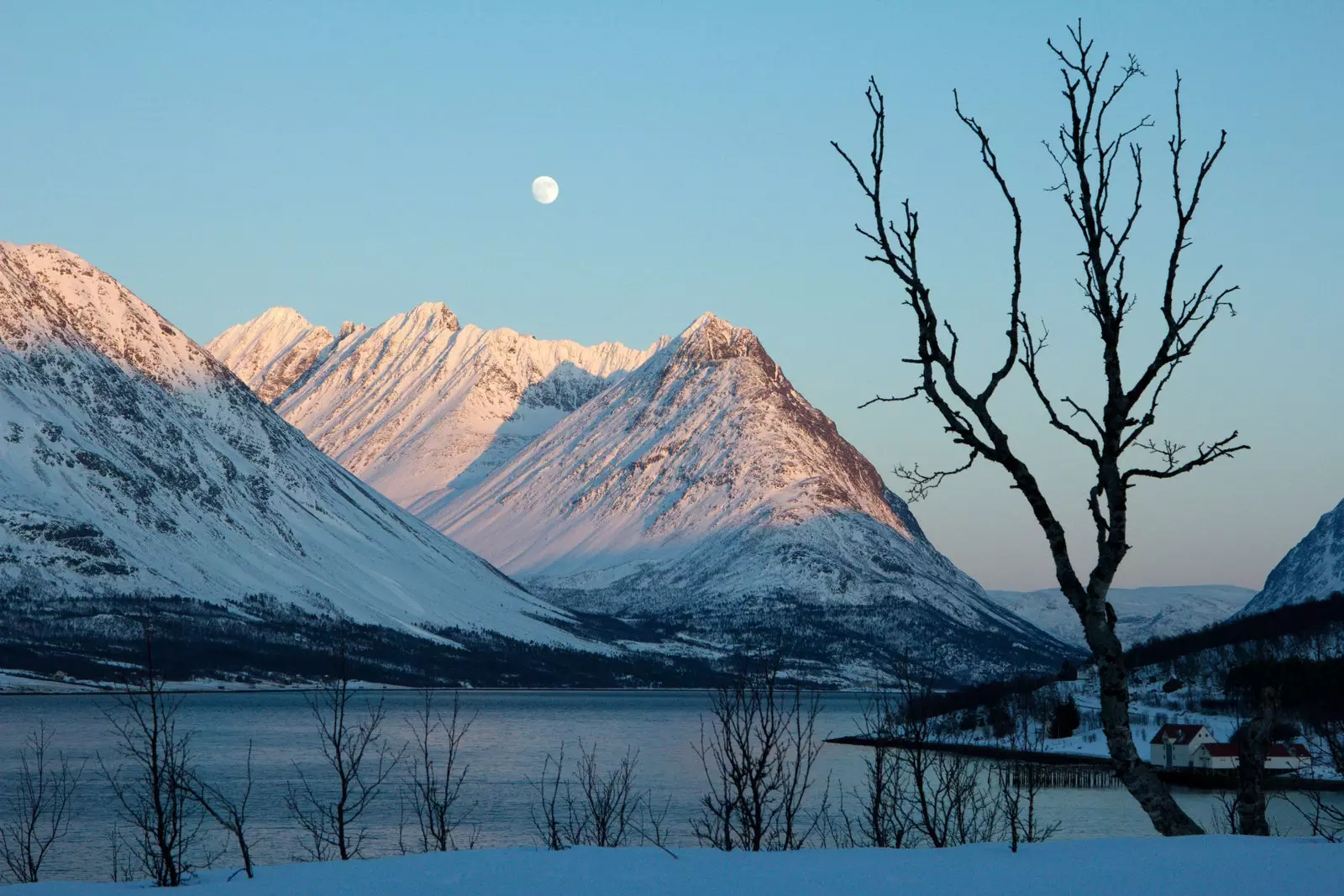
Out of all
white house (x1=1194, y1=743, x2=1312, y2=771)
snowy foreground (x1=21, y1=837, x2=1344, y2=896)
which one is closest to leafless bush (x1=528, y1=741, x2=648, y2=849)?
snowy foreground (x1=21, y1=837, x2=1344, y2=896)

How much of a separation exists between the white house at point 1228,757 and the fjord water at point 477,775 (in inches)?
282

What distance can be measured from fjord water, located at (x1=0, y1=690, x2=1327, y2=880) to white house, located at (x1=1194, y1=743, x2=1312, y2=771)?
7162 millimetres

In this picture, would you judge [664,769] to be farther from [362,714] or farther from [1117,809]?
[362,714]

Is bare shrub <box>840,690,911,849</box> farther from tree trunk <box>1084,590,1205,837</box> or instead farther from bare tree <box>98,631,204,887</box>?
bare tree <box>98,631,204,887</box>

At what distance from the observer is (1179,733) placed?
4665 inches

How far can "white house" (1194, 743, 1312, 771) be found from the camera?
108812 millimetres

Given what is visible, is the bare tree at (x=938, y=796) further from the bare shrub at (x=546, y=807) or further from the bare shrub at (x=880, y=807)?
the bare shrub at (x=546, y=807)

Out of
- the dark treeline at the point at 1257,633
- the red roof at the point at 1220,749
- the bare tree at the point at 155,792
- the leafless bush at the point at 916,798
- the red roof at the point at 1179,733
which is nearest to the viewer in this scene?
the bare tree at the point at 155,792

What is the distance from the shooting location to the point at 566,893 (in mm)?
14758

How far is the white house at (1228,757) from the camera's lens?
109 meters

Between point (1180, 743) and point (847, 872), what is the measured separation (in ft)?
367

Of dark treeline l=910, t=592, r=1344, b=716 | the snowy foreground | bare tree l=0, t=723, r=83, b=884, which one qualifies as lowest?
bare tree l=0, t=723, r=83, b=884

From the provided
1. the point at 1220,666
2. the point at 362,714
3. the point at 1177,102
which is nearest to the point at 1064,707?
the point at 1220,666

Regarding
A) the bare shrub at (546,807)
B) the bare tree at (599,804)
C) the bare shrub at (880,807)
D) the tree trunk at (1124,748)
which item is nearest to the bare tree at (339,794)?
the bare shrub at (546,807)
